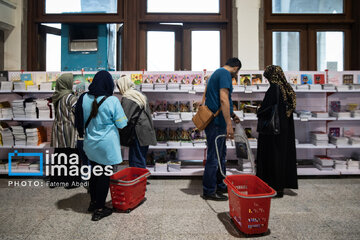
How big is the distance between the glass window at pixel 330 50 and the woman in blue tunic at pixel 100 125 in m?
4.45

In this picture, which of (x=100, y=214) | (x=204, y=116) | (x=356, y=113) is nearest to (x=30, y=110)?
(x=100, y=214)

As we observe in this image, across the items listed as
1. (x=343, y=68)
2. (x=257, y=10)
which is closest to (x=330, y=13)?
(x=343, y=68)

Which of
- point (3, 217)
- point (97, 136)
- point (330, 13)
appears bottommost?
point (3, 217)

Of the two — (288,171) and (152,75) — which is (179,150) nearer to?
(152,75)

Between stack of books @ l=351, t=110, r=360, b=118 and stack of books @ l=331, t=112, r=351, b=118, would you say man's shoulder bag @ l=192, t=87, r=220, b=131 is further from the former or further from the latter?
stack of books @ l=351, t=110, r=360, b=118

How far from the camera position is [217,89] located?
3451mm

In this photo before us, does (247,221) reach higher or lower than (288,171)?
lower

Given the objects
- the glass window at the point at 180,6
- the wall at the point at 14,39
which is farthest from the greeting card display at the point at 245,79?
the wall at the point at 14,39

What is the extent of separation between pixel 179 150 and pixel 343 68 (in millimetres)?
3680

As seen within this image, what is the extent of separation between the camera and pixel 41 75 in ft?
15.7

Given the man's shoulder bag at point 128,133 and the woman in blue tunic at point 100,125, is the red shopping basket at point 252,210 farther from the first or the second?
the man's shoulder bag at point 128,133

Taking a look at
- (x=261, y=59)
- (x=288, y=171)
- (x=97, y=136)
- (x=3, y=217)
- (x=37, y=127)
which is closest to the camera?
(x=97, y=136)

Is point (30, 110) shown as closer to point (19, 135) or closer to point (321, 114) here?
point (19, 135)

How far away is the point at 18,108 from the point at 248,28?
4283mm
